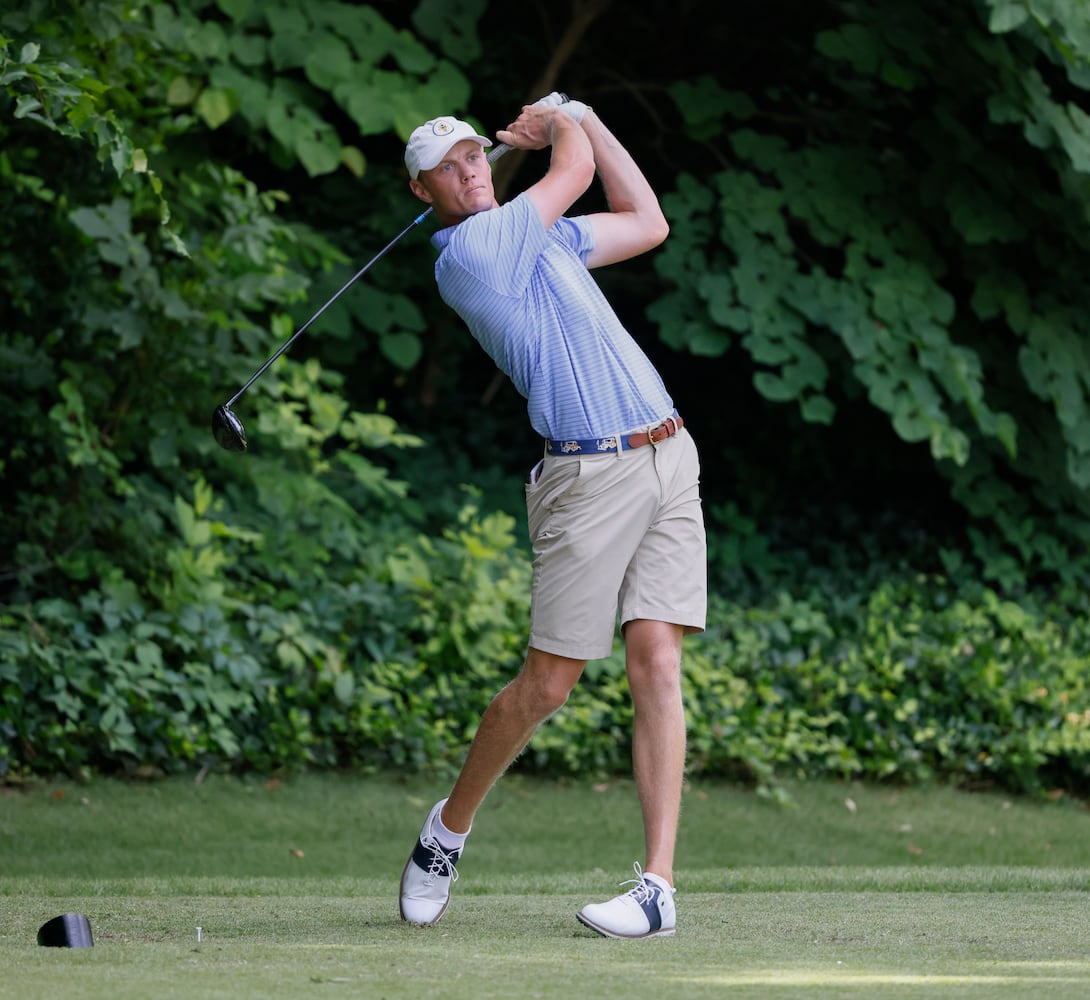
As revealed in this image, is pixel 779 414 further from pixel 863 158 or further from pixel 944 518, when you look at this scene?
pixel 863 158

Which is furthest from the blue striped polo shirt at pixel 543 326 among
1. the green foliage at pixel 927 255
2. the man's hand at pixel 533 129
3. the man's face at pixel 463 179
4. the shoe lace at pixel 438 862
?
the green foliage at pixel 927 255

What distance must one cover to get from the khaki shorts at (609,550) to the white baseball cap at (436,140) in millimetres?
726

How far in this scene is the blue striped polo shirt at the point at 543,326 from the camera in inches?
136

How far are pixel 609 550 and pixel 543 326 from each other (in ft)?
1.69

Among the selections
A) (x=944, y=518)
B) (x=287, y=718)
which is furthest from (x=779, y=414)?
(x=287, y=718)

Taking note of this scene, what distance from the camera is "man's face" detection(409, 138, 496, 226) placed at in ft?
12.0

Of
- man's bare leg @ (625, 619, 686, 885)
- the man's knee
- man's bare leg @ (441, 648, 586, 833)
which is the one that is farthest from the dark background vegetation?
man's bare leg @ (625, 619, 686, 885)

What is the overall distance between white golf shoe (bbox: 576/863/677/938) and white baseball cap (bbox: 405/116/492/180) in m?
1.65

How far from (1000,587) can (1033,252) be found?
1.78m

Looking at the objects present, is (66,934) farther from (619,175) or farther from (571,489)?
(619,175)

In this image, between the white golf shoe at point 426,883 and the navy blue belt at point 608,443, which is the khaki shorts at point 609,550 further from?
the white golf shoe at point 426,883

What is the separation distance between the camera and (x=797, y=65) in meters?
9.09

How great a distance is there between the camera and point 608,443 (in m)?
3.54

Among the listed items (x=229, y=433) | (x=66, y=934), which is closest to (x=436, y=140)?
(x=229, y=433)
